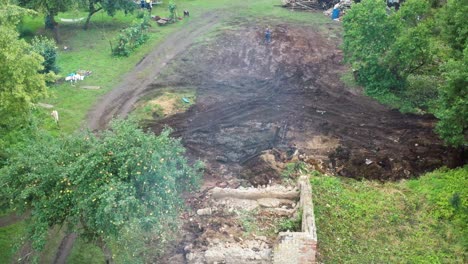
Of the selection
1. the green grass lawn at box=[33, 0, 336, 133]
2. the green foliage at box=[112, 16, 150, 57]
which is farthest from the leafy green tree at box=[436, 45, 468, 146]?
the green foliage at box=[112, 16, 150, 57]

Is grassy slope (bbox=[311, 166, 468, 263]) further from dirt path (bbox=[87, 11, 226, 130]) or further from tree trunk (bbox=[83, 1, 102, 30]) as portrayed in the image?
→ tree trunk (bbox=[83, 1, 102, 30])

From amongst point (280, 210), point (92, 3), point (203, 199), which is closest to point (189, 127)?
point (203, 199)

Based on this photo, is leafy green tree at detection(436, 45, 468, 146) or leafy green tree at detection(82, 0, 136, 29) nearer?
leafy green tree at detection(436, 45, 468, 146)

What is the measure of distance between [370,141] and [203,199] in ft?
31.4

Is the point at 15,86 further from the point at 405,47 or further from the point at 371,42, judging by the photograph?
the point at 405,47

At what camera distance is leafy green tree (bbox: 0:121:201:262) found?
11.9m

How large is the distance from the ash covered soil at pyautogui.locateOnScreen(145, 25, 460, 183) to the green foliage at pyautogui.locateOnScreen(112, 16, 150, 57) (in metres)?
3.79

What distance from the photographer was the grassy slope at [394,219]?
16.2 m

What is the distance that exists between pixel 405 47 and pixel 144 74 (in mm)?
15880

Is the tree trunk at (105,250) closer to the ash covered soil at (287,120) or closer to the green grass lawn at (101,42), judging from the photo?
the ash covered soil at (287,120)

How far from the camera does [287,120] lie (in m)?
24.4

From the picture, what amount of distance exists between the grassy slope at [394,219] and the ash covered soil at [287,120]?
4.83 feet

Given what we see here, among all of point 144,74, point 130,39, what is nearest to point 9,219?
point 144,74

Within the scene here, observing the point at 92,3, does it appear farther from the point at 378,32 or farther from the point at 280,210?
the point at 280,210
